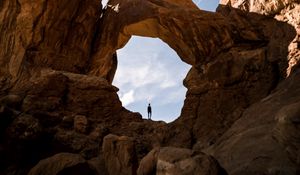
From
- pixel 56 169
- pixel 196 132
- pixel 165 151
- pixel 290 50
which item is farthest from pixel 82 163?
pixel 290 50

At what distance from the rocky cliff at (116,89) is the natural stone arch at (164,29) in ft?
0.22

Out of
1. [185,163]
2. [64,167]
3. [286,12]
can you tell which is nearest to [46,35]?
[64,167]

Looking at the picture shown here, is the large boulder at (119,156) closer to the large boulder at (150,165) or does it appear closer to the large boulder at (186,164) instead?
the large boulder at (150,165)

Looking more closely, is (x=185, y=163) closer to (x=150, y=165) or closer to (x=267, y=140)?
(x=150, y=165)

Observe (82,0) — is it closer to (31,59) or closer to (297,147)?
(31,59)

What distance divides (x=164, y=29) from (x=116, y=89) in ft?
19.1

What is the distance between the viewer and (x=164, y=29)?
72.7 ft

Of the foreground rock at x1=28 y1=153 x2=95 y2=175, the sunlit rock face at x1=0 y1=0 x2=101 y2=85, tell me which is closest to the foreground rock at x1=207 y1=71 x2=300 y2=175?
the foreground rock at x1=28 y1=153 x2=95 y2=175

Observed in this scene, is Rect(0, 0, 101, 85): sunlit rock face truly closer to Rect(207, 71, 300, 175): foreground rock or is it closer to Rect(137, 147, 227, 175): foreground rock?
Rect(207, 71, 300, 175): foreground rock

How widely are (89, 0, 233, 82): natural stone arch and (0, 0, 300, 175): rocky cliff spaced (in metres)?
0.07

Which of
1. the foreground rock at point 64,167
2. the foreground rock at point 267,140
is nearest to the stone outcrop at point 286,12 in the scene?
→ the foreground rock at point 267,140

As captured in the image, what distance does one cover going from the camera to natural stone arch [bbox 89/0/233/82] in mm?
20234

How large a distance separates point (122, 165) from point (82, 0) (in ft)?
43.6

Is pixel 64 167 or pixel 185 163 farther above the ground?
pixel 185 163
